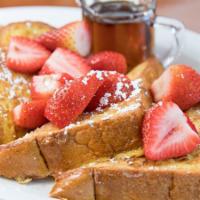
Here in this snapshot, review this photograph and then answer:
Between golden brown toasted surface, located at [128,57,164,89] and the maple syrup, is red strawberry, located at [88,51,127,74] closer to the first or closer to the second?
golden brown toasted surface, located at [128,57,164,89]

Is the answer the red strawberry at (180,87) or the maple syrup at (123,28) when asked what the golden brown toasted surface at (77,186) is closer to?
the red strawberry at (180,87)

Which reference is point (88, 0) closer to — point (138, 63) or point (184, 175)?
point (138, 63)

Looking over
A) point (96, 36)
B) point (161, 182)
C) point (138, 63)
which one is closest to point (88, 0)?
point (96, 36)

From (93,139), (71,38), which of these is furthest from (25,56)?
(93,139)

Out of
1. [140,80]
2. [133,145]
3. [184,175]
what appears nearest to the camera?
[184,175]

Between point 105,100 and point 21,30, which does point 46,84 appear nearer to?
point 105,100

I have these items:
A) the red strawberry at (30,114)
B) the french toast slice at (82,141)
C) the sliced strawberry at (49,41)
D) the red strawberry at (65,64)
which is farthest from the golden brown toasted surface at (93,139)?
the sliced strawberry at (49,41)
